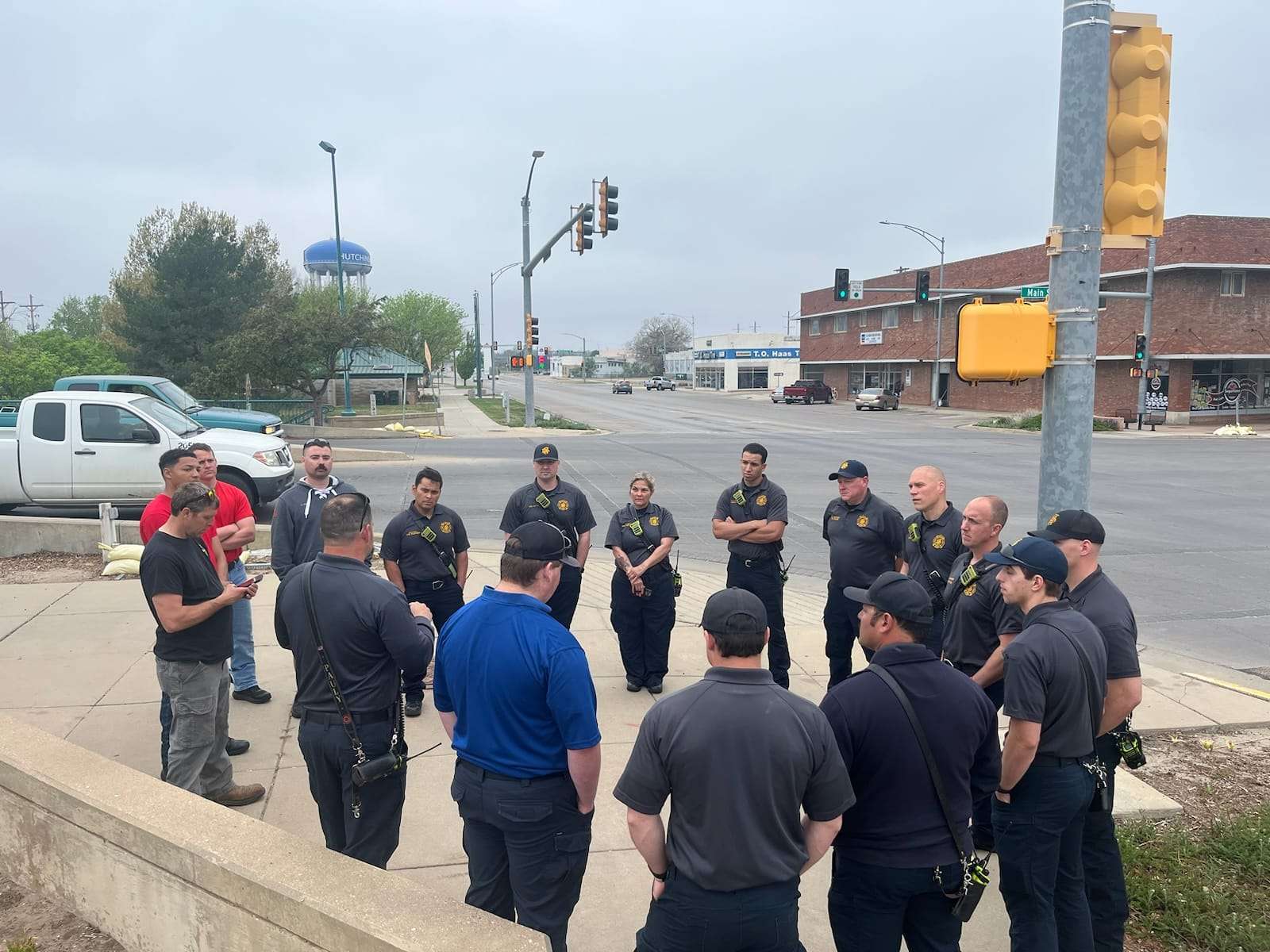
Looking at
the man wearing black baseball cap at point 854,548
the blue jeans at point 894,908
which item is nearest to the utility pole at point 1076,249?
the man wearing black baseball cap at point 854,548

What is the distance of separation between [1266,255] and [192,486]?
149ft

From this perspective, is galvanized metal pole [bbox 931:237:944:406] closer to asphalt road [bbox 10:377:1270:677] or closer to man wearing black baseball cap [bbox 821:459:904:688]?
asphalt road [bbox 10:377:1270:677]

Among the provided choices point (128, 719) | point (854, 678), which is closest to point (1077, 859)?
point (854, 678)

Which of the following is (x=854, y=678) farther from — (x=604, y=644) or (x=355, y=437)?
(x=355, y=437)

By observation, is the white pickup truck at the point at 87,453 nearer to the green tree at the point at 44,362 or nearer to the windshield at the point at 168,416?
the windshield at the point at 168,416

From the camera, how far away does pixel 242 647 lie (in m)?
6.46

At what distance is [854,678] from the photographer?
2928mm

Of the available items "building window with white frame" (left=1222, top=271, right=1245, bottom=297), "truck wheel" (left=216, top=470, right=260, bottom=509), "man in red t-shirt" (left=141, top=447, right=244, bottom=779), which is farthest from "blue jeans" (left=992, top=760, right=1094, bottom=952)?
"building window with white frame" (left=1222, top=271, right=1245, bottom=297)

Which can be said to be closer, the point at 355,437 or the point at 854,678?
the point at 854,678

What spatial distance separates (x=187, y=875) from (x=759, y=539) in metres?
4.28

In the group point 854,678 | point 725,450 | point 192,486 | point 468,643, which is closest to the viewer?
point 854,678

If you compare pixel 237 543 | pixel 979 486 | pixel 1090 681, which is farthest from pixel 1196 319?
pixel 237 543

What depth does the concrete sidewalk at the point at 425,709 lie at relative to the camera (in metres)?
4.27

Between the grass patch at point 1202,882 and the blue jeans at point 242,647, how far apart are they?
18.1 ft
